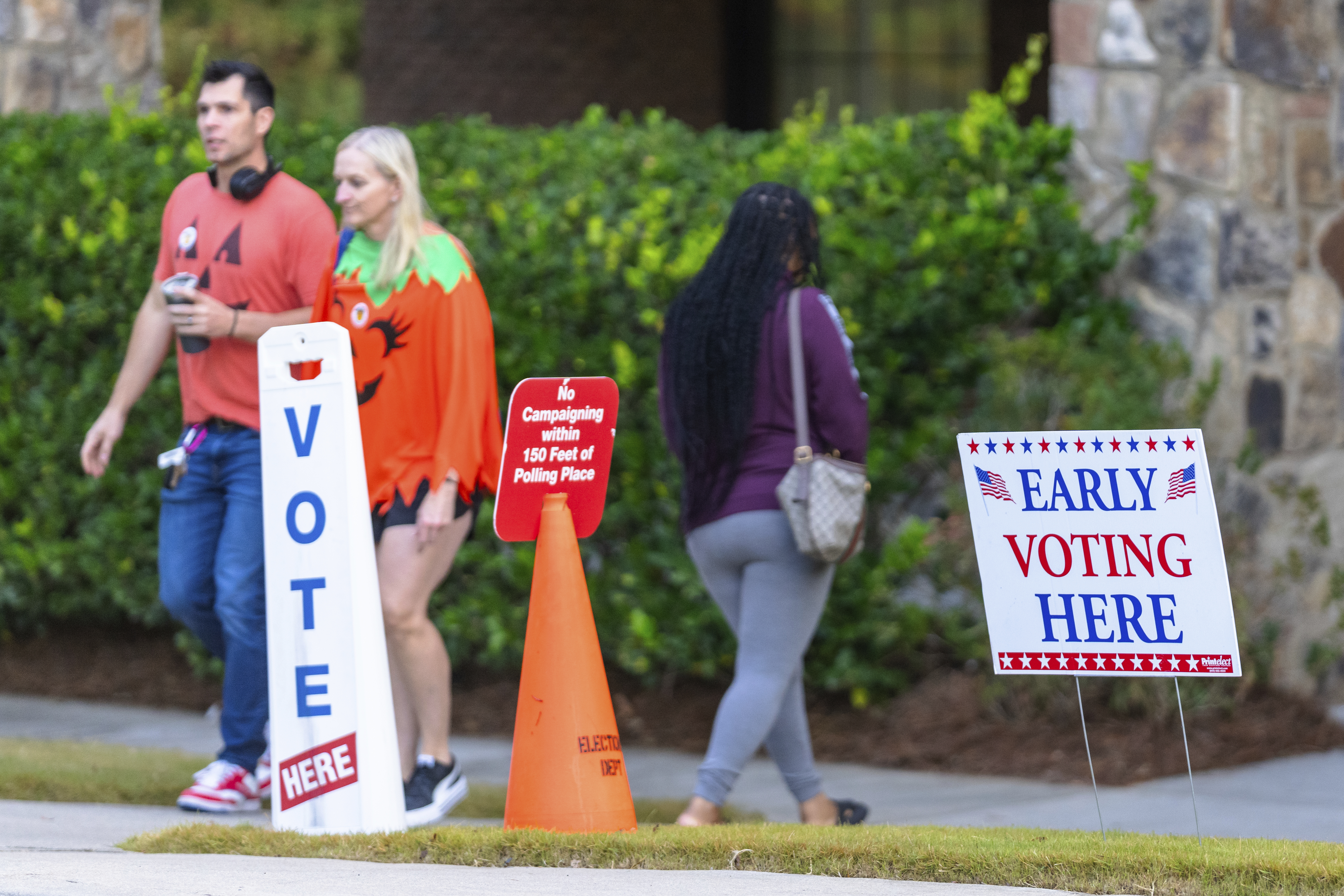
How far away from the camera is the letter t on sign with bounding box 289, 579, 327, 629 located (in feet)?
14.9

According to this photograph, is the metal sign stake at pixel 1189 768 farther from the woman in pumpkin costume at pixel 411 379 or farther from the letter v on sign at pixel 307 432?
the letter v on sign at pixel 307 432

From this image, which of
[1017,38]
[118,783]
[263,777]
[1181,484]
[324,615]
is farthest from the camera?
[1017,38]

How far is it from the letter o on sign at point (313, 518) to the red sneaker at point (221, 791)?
1141 millimetres

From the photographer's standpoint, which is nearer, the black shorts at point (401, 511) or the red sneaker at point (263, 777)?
the black shorts at point (401, 511)

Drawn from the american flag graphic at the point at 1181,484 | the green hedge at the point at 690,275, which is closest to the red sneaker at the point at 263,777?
the green hedge at the point at 690,275

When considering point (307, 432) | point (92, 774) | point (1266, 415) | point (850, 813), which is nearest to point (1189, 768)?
point (850, 813)

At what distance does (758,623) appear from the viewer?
200 inches

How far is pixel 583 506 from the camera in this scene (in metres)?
4.81

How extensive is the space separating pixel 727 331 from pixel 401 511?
1.09m

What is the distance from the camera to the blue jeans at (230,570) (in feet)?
17.7

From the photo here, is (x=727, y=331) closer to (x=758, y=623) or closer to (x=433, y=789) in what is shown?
(x=758, y=623)

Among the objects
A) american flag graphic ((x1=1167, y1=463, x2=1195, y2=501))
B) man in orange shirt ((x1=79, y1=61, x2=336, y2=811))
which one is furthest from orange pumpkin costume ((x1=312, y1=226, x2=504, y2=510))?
american flag graphic ((x1=1167, y1=463, x2=1195, y2=501))

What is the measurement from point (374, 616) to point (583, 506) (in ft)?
2.15

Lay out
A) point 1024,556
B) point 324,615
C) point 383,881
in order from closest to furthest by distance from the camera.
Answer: point 383,881, point 1024,556, point 324,615
